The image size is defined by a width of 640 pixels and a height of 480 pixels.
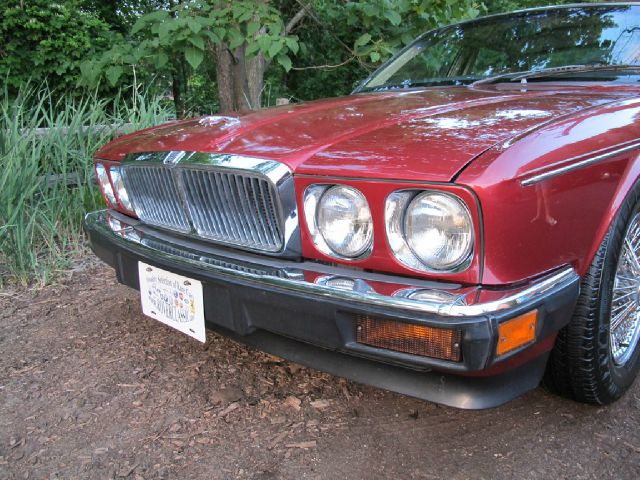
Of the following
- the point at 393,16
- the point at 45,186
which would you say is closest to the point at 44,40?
the point at 45,186

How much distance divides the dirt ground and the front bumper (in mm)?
331

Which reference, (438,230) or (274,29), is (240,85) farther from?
(438,230)

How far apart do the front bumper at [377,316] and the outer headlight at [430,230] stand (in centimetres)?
6

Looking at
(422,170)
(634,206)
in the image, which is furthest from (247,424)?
(634,206)

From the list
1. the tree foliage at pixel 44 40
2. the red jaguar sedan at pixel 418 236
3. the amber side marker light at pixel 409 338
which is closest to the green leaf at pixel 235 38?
the red jaguar sedan at pixel 418 236

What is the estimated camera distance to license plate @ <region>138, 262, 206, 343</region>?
1950 mm

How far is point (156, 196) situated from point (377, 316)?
1153mm

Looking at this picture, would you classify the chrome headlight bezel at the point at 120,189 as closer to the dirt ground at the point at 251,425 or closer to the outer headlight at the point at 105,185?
the outer headlight at the point at 105,185

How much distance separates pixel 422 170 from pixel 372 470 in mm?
954

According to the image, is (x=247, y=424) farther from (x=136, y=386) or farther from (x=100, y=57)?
(x=100, y=57)

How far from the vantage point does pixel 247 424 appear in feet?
6.61

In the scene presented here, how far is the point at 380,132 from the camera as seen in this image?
1812 mm

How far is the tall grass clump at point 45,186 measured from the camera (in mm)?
3367

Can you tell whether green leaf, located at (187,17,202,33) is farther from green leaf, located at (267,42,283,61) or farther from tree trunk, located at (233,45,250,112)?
tree trunk, located at (233,45,250,112)
